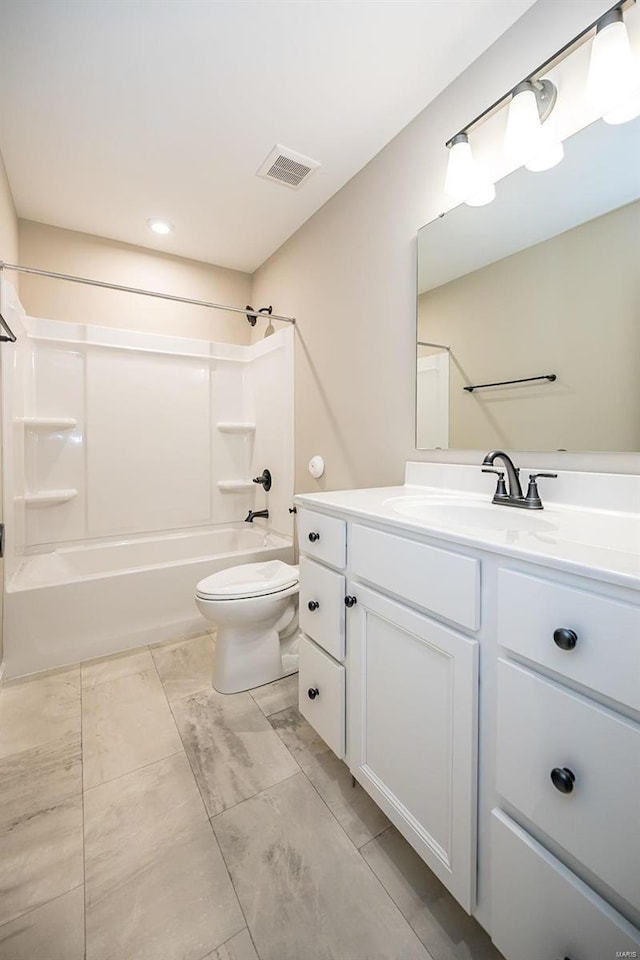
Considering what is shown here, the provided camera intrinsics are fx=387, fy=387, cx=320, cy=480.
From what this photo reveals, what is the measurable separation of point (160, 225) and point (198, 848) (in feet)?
9.72

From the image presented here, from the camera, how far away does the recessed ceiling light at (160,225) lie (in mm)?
2336

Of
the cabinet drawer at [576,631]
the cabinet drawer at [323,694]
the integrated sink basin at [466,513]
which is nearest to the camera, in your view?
the cabinet drawer at [576,631]

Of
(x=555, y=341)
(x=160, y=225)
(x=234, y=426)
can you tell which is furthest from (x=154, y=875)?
(x=160, y=225)

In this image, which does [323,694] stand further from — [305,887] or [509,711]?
[509,711]

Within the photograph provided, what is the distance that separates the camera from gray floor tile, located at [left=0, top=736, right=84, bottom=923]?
37.6 inches

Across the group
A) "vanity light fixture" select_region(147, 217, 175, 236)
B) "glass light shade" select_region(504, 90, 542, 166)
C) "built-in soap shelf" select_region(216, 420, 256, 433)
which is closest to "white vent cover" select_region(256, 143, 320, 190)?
"vanity light fixture" select_region(147, 217, 175, 236)

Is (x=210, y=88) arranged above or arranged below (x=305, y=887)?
above

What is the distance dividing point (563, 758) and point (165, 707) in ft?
5.07

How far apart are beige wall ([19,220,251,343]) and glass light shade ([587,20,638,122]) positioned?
2507mm

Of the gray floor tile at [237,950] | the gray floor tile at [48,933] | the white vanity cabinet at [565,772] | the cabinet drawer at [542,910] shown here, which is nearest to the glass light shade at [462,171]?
the white vanity cabinet at [565,772]

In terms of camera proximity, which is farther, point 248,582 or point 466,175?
point 248,582

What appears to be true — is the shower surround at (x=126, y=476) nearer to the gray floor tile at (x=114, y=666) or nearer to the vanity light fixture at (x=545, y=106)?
the gray floor tile at (x=114, y=666)

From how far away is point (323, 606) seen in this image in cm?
123

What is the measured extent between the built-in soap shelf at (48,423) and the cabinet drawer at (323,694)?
200 cm
